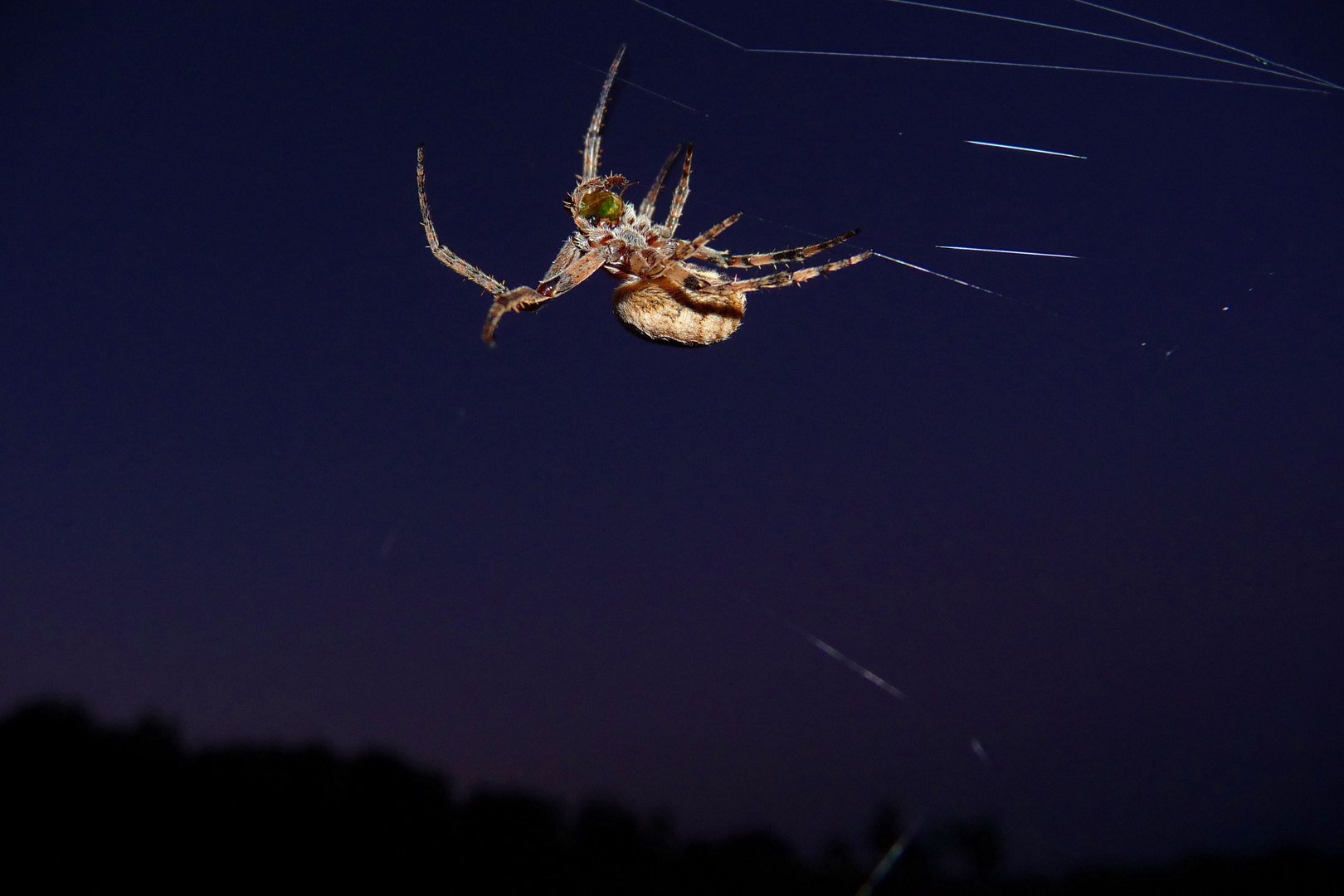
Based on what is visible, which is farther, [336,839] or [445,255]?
[336,839]

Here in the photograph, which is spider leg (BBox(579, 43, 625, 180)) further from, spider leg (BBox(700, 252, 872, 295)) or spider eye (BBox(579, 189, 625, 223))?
spider leg (BBox(700, 252, 872, 295))

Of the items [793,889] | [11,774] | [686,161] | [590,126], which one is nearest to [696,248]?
[686,161]

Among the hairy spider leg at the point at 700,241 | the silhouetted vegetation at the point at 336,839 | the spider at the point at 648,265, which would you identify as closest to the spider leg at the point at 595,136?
the spider at the point at 648,265

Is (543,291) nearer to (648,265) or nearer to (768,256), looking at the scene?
(648,265)

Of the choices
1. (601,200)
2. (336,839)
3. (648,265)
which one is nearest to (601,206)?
(601,200)

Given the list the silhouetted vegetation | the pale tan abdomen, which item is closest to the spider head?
the pale tan abdomen

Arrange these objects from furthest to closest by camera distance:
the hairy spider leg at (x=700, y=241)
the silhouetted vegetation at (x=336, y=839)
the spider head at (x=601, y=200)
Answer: the silhouetted vegetation at (x=336, y=839), the spider head at (x=601, y=200), the hairy spider leg at (x=700, y=241)

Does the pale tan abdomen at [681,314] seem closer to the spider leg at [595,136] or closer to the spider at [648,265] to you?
the spider at [648,265]
